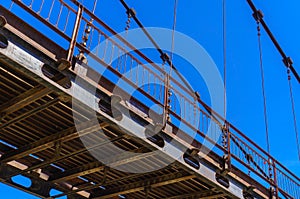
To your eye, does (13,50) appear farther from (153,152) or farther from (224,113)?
(224,113)

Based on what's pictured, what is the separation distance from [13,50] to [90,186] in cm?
429

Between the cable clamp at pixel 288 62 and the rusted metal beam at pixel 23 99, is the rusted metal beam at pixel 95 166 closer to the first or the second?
the rusted metal beam at pixel 23 99

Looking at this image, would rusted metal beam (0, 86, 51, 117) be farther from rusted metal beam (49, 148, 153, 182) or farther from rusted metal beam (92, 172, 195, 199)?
rusted metal beam (92, 172, 195, 199)

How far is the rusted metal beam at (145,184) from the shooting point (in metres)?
8.06

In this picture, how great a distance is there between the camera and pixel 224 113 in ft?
32.0

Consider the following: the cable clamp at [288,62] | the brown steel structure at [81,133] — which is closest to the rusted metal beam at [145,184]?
the brown steel structure at [81,133]

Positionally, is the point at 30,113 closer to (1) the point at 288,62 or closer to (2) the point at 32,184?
(2) the point at 32,184

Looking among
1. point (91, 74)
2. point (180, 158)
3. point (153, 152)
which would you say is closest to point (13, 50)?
point (91, 74)

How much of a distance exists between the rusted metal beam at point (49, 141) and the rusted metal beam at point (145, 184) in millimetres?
2306

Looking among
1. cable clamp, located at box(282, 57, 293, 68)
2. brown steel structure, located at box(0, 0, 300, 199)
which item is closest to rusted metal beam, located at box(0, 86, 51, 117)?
brown steel structure, located at box(0, 0, 300, 199)

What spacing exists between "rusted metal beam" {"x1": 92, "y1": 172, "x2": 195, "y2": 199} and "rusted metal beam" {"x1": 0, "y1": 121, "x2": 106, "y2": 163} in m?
2.31

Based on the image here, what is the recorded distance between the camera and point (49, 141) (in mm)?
7195

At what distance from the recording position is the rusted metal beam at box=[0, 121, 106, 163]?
6453 mm

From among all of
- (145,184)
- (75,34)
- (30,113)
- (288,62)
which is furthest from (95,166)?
(288,62)
